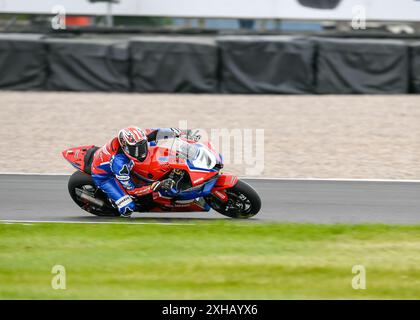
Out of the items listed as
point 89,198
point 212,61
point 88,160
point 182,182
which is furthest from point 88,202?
point 212,61

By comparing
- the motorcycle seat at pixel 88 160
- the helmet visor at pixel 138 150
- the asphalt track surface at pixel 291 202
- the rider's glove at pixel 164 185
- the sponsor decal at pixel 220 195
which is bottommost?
the asphalt track surface at pixel 291 202

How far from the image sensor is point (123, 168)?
1044 centimetres

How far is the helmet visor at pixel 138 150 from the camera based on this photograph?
10305mm

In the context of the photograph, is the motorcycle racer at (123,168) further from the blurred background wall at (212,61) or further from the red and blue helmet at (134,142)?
the blurred background wall at (212,61)

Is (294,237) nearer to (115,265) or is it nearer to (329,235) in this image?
(329,235)

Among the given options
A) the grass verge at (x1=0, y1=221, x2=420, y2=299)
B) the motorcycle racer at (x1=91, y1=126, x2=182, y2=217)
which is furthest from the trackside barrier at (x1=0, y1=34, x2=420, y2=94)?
the grass verge at (x1=0, y1=221, x2=420, y2=299)

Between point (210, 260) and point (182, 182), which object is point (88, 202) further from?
point (210, 260)

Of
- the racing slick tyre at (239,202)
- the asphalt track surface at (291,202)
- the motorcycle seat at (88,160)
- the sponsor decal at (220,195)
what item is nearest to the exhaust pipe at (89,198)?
the asphalt track surface at (291,202)

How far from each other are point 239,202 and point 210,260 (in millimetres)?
2104

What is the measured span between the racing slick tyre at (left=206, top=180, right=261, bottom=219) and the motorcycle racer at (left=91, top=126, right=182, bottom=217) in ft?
2.18

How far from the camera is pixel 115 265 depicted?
848 centimetres

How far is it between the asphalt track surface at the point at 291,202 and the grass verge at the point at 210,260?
2.84 feet

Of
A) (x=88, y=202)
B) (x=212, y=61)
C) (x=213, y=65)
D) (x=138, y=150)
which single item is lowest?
(x=88, y=202)
